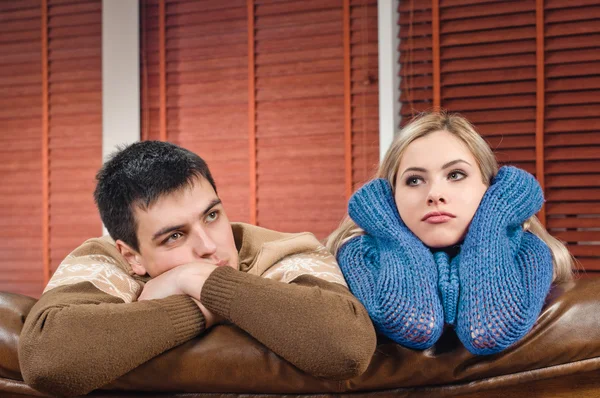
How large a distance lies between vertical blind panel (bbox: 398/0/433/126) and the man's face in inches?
76.1

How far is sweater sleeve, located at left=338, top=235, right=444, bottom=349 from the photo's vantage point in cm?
116

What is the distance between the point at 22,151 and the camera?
3.81 metres

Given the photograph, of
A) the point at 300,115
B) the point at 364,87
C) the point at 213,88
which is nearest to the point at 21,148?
the point at 213,88

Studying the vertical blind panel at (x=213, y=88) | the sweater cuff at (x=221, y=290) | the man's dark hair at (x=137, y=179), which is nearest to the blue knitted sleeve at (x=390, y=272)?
the sweater cuff at (x=221, y=290)

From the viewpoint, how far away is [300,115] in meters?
3.41

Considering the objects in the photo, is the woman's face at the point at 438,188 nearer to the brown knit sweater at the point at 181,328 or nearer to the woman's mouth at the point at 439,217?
the woman's mouth at the point at 439,217

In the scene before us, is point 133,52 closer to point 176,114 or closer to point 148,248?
point 176,114

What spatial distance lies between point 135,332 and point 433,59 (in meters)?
2.39

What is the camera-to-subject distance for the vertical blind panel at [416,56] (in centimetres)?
314

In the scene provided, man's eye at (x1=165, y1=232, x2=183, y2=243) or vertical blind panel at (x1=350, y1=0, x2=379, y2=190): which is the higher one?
vertical blind panel at (x1=350, y1=0, x2=379, y2=190)

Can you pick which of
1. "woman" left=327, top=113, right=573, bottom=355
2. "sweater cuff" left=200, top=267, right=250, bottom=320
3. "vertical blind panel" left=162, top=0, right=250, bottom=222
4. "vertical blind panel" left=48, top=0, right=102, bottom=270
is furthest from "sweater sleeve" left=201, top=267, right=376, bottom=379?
"vertical blind panel" left=48, top=0, right=102, bottom=270

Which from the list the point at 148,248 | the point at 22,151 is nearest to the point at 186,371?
the point at 148,248

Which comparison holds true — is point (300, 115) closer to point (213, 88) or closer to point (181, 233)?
point (213, 88)

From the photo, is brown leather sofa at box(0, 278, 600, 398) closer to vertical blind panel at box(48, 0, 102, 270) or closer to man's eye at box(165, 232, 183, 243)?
man's eye at box(165, 232, 183, 243)
